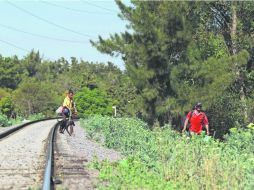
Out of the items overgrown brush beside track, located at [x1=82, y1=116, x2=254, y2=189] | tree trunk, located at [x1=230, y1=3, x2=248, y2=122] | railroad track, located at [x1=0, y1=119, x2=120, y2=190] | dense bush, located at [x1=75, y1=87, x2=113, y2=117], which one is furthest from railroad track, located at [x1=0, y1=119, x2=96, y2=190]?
dense bush, located at [x1=75, y1=87, x2=113, y2=117]

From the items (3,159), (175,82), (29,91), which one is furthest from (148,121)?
(29,91)

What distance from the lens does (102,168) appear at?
37.6 ft

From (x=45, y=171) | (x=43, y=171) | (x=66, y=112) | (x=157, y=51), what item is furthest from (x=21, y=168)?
(x=157, y=51)

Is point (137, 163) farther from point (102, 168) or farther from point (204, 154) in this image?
point (204, 154)

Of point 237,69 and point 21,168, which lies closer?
point 21,168

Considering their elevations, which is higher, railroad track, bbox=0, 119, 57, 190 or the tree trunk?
the tree trunk

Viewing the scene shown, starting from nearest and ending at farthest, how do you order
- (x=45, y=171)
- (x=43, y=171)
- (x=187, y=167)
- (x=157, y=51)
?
1. (x=187, y=167)
2. (x=45, y=171)
3. (x=43, y=171)
4. (x=157, y=51)

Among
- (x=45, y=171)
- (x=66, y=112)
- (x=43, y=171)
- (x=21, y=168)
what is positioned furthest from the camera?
(x=66, y=112)

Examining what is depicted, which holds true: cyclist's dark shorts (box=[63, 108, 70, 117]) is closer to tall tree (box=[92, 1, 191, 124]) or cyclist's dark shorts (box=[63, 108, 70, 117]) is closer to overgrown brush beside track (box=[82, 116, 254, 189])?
overgrown brush beside track (box=[82, 116, 254, 189])

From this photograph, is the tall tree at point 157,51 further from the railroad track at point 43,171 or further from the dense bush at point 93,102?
the dense bush at point 93,102

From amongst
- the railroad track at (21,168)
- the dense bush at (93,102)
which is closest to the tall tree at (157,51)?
the railroad track at (21,168)

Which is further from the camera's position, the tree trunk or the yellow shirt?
the tree trunk

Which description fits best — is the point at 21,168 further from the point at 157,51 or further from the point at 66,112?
the point at 157,51

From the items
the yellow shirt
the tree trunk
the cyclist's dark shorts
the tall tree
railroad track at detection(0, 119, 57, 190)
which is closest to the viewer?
railroad track at detection(0, 119, 57, 190)
